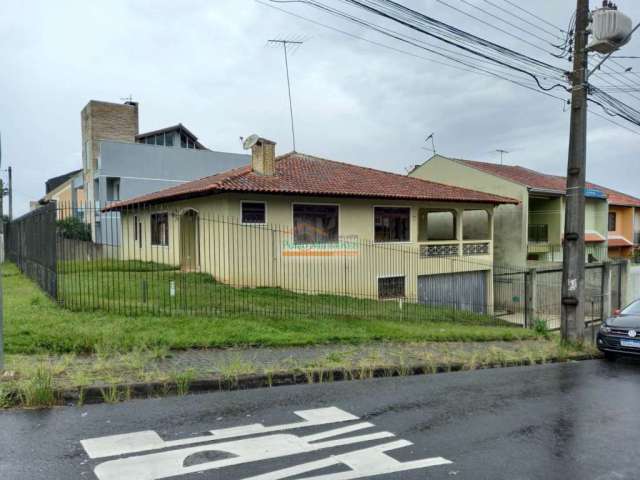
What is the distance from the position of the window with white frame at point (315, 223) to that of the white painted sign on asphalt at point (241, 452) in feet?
41.4

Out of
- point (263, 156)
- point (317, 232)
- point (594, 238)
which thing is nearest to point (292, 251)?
point (317, 232)

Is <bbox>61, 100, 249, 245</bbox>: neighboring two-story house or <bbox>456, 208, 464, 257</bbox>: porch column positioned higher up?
<bbox>61, 100, 249, 245</bbox>: neighboring two-story house

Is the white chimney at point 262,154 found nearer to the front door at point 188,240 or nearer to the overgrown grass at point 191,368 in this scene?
the front door at point 188,240

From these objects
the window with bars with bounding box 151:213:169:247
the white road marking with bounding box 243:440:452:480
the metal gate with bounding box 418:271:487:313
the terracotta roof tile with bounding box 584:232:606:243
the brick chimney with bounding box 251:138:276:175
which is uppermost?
the brick chimney with bounding box 251:138:276:175

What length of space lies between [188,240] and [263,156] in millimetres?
4282

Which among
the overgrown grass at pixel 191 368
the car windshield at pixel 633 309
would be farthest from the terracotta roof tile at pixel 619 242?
the overgrown grass at pixel 191 368

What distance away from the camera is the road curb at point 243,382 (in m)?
5.59

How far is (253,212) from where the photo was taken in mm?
16375

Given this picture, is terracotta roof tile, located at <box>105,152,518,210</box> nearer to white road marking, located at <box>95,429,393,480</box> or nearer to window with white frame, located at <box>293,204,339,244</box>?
window with white frame, located at <box>293,204,339,244</box>

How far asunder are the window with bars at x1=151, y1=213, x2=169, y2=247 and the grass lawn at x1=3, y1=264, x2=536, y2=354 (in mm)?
6948

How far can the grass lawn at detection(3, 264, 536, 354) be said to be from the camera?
7.48m

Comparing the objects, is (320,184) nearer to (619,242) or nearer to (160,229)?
(160,229)

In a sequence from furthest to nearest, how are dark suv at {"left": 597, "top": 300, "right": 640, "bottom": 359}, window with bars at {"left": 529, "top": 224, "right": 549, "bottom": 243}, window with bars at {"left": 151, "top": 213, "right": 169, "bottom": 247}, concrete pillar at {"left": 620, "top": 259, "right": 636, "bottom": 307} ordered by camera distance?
window with bars at {"left": 529, "top": 224, "right": 549, "bottom": 243} < window with bars at {"left": 151, "top": 213, "right": 169, "bottom": 247} < concrete pillar at {"left": 620, "top": 259, "right": 636, "bottom": 307} < dark suv at {"left": 597, "top": 300, "right": 640, "bottom": 359}

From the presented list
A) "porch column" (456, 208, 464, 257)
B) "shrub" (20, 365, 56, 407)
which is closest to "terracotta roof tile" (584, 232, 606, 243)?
"porch column" (456, 208, 464, 257)
